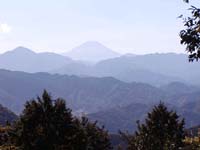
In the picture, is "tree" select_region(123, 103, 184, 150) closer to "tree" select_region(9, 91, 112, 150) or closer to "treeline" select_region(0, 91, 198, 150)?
"treeline" select_region(0, 91, 198, 150)

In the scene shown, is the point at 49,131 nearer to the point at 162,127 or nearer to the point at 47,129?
the point at 47,129

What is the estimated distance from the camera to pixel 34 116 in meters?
31.9

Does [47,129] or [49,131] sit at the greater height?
[47,129]

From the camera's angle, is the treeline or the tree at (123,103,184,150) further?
the tree at (123,103,184,150)

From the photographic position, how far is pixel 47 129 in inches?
1199

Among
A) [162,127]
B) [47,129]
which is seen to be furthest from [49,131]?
[162,127]

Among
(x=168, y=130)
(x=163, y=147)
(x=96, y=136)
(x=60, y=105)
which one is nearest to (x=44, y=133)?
(x=60, y=105)

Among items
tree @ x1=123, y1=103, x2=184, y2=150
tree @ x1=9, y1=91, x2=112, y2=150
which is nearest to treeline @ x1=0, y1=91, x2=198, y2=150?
tree @ x1=9, y1=91, x2=112, y2=150

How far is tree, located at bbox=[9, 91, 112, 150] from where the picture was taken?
30.2 meters

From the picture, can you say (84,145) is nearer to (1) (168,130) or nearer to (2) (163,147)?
(2) (163,147)

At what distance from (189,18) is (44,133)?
14379 millimetres

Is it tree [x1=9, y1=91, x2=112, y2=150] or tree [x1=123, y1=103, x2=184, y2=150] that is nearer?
tree [x1=9, y1=91, x2=112, y2=150]

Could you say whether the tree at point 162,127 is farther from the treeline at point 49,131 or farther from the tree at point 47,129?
the tree at point 47,129

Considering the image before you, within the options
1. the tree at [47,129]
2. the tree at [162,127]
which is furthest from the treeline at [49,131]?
the tree at [162,127]
